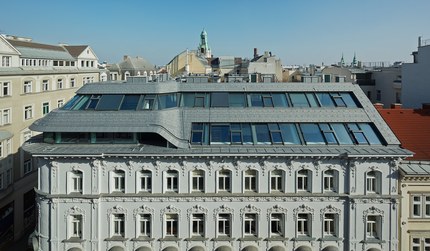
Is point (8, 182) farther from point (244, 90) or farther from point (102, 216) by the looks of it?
point (244, 90)

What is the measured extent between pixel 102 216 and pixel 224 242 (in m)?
9.53

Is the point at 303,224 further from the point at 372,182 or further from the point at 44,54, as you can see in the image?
the point at 44,54

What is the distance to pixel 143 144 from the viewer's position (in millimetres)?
34531

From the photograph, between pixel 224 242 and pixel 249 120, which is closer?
pixel 224 242

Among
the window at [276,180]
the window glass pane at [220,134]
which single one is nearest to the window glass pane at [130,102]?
the window glass pane at [220,134]

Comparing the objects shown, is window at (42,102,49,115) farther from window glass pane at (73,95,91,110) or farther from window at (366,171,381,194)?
window at (366,171,381,194)

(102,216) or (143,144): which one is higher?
(143,144)

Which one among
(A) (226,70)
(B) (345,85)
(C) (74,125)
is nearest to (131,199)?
(C) (74,125)

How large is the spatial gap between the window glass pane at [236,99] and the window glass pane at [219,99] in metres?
0.48

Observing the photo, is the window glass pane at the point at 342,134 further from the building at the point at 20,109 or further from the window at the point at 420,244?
the building at the point at 20,109

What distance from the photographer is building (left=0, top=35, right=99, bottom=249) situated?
46.7m

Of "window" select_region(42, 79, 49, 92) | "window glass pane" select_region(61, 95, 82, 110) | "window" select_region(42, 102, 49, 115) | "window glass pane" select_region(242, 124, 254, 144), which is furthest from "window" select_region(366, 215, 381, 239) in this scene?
"window" select_region(42, 79, 49, 92)

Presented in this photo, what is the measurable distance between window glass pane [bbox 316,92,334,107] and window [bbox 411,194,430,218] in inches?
395

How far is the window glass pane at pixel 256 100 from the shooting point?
37.4 m
